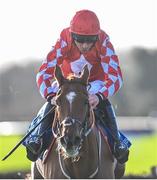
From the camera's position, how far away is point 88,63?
7.22m

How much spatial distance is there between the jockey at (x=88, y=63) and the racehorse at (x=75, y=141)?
0.17 m

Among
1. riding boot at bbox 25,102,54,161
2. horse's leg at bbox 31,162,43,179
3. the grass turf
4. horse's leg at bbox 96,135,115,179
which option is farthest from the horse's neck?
the grass turf

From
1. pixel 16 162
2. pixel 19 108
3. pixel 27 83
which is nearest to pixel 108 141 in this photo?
pixel 16 162

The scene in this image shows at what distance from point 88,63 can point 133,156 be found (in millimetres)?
9085

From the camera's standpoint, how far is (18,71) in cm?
3206

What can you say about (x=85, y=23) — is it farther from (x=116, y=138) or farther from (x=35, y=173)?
(x=35, y=173)

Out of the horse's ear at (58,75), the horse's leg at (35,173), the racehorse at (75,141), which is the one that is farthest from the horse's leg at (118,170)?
the horse's ear at (58,75)

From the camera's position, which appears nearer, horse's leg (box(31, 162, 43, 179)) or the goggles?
the goggles

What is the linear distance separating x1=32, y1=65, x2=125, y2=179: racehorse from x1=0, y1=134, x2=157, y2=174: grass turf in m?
7.16

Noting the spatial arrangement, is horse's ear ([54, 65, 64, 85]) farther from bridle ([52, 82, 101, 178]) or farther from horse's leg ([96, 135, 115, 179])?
Result: horse's leg ([96, 135, 115, 179])

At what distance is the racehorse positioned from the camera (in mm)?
6066

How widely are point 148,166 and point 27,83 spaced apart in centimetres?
1421

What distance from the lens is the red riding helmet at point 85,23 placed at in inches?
278

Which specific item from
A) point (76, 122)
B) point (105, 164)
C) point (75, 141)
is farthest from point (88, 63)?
point (75, 141)
